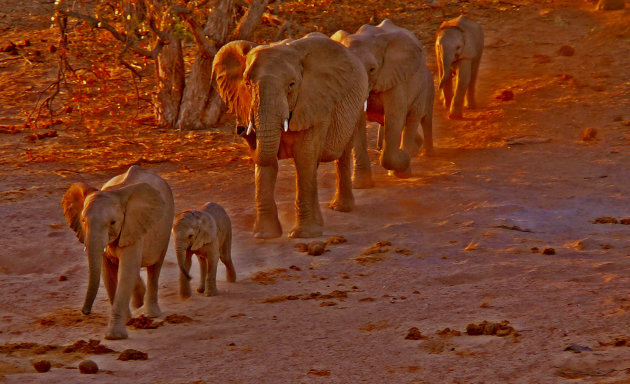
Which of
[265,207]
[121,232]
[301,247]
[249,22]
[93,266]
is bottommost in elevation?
[301,247]

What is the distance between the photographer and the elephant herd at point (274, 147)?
31.6 ft

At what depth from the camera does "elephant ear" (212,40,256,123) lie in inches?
500

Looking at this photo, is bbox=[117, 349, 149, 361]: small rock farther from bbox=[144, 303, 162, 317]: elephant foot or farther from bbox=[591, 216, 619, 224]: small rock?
bbox=[591, 216, 619, 224]: small rock

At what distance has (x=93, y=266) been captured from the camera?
8930 mm

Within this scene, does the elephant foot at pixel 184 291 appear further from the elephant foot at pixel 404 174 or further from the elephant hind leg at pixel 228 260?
the elephant foot at pixel 404 174

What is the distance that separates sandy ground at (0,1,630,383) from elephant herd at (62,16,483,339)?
33cm

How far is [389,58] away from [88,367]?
7.86 meters

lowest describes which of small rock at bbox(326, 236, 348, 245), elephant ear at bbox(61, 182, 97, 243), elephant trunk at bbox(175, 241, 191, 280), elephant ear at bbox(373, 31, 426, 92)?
small rock at bbox(326, 236, 348, 245)

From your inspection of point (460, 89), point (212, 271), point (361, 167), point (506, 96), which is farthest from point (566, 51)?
point (212, 271)

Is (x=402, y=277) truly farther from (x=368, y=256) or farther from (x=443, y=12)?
(x=443, y=12)

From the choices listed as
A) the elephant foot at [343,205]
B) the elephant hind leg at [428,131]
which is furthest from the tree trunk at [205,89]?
the elephant foot at [343,205]

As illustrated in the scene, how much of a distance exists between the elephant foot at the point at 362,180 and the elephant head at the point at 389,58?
0.26 metres

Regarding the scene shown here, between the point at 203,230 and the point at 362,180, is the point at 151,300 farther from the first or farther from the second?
the point at 362,180

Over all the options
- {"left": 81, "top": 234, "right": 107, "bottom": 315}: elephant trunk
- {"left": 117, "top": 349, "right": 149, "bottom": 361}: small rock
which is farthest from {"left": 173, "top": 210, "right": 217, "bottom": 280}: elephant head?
{"left": 117, "top": 349, "right": 149, "bottom": 361}: small rock
